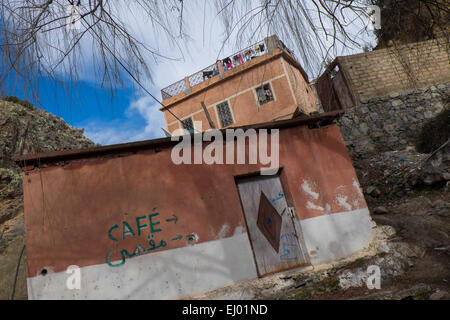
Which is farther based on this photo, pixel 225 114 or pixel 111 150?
pixel 225 114

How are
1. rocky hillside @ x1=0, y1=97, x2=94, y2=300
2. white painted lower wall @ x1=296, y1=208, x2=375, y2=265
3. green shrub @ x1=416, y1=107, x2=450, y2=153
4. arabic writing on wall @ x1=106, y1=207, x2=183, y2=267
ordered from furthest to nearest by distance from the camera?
1. green shrub @ x1=416, y1=107, x2=450, y2=153
2. rocky hillside @ x1=0, y1=97, x2=94, y2=300
3. white painted lower wall @ x1=296, y1=208, x2=375, y2=265
4. arabic writing on wall @ x1=106, y1=207, x2=183, y2=267

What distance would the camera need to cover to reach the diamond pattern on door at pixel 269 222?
5.88m

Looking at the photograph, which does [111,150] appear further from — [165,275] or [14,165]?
[14,165]

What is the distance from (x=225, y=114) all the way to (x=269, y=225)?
10.1 m

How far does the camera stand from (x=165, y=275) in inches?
205

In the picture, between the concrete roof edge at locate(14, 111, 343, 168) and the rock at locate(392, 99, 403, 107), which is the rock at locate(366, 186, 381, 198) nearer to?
the concrete roof edge at locate(14, 111, 343, 168)

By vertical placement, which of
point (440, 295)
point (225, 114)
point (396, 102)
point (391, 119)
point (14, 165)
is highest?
point (225, 114)

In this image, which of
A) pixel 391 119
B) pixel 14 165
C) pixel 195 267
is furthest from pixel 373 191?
pixel 14 165

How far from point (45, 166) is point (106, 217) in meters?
1.67

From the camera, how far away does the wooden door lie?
5.74 m

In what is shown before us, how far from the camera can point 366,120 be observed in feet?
42.4

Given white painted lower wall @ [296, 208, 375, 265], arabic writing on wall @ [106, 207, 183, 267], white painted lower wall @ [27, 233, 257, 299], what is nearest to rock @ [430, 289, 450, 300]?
white painted lower wall @ [296, 208, 375, 265]

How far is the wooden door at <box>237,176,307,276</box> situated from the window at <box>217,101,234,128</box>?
9174mm
